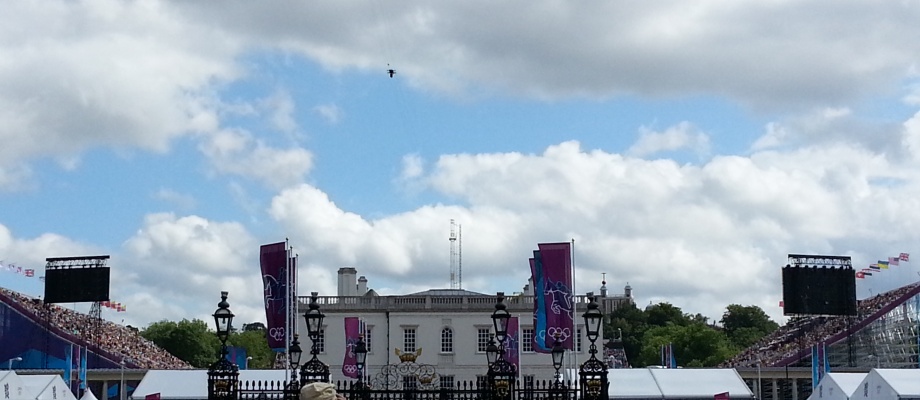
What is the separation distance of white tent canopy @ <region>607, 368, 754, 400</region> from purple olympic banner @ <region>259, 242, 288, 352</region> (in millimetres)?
10374

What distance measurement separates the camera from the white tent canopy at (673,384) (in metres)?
38.3

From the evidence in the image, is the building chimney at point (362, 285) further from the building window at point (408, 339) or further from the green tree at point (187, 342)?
the green tree at point (187, 342)

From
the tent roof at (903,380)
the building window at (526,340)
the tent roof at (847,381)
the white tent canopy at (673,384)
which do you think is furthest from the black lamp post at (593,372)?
the building window at (526,340)

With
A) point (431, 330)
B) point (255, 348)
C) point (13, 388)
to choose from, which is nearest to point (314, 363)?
point (13, 388)

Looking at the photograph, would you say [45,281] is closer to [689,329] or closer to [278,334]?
[278,334]

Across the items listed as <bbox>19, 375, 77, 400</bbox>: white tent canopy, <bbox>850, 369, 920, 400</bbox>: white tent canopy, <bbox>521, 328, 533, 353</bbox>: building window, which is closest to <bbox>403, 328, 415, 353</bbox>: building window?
<bbox>521, 328, 533, 353</bbox>: building window

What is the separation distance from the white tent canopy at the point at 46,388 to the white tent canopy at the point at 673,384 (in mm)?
17284

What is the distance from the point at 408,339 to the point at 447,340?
2313mm

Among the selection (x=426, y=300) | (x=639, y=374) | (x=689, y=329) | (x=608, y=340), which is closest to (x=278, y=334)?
(x=639, y=374)

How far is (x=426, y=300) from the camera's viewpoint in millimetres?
72375

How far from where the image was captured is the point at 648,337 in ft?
480

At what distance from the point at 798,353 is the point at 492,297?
19.0 meters

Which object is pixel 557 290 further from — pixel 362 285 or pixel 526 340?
pixel 362 285

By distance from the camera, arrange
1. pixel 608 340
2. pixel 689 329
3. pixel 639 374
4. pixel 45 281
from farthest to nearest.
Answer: pixel 608 340, pixel 689 329, pixel 45 281, pixel 639 374
